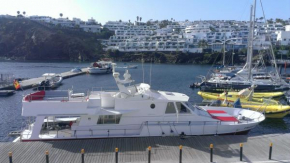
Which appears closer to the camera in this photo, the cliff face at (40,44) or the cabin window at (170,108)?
the cabin window at (170,108)

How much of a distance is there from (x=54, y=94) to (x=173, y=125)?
6.76 metres

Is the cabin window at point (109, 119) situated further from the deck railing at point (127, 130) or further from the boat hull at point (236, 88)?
the boat hull at point (236, 88)

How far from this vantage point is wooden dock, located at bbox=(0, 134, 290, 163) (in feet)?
34.7

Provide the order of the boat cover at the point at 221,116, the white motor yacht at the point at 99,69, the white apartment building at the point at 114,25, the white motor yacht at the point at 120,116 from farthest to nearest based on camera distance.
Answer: the white apartment building at the point at 114,25, the white motor yacht at the point at 99,69, the boat cover at the point at 221,116, the white motor yacht at the point at 120,116

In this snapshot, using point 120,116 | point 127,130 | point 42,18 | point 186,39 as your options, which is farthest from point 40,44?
point 127,130

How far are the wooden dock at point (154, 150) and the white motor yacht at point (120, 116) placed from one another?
0.76 metres

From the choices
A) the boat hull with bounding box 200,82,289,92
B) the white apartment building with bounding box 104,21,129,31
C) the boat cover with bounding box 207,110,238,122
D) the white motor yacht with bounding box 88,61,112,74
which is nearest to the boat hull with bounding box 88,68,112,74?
the white motor yacht with bounding box 88,61,112,74

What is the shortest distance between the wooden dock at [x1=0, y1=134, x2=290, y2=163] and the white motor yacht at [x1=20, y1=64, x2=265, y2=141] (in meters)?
0.76

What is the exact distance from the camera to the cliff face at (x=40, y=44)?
116m

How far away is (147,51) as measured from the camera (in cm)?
11988

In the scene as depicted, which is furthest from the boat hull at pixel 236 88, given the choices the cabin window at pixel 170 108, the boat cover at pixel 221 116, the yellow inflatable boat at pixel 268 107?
the cabin window at pixel 170 108

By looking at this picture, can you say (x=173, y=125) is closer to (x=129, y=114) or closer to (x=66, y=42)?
(x=129, y=114)

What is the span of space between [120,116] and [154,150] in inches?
121

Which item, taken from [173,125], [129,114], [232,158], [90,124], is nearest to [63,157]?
[90,124]
